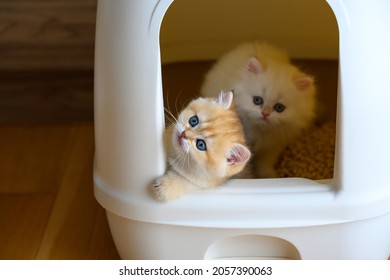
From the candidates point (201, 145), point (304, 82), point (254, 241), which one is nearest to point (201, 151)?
point (201, 145)

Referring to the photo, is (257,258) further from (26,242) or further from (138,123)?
(26,242)

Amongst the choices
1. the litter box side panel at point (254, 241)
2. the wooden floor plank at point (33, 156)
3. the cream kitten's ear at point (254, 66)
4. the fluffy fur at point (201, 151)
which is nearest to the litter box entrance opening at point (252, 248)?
the litter box side panel at point (254, 241)

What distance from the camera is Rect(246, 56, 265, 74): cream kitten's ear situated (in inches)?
53.7

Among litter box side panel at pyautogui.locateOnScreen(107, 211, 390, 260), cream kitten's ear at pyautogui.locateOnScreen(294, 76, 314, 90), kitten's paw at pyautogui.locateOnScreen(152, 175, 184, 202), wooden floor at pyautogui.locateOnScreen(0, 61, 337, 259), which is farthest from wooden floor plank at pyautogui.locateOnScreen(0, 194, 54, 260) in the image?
cream kitten's ear at pyautogui.locateOnScreen(294, 76, 314, 90)

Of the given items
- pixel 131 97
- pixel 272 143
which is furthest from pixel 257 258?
pixel 131 97

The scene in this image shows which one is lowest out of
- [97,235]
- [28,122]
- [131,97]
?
[97,235]

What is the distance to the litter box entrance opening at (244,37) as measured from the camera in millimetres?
1604

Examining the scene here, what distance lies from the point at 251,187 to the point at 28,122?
0.88 m

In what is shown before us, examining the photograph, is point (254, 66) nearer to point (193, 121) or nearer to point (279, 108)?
point (279, 108)

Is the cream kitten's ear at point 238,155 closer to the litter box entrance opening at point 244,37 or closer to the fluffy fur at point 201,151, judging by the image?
the fluffy fur at point 201,151

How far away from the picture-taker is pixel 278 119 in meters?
1.39

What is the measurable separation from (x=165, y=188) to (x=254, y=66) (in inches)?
14.7

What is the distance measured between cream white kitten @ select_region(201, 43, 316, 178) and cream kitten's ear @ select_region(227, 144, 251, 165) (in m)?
0.25

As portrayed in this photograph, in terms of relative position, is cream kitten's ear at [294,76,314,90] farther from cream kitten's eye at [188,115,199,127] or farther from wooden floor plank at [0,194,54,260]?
wooden floor plank at [0,194,54,260]
